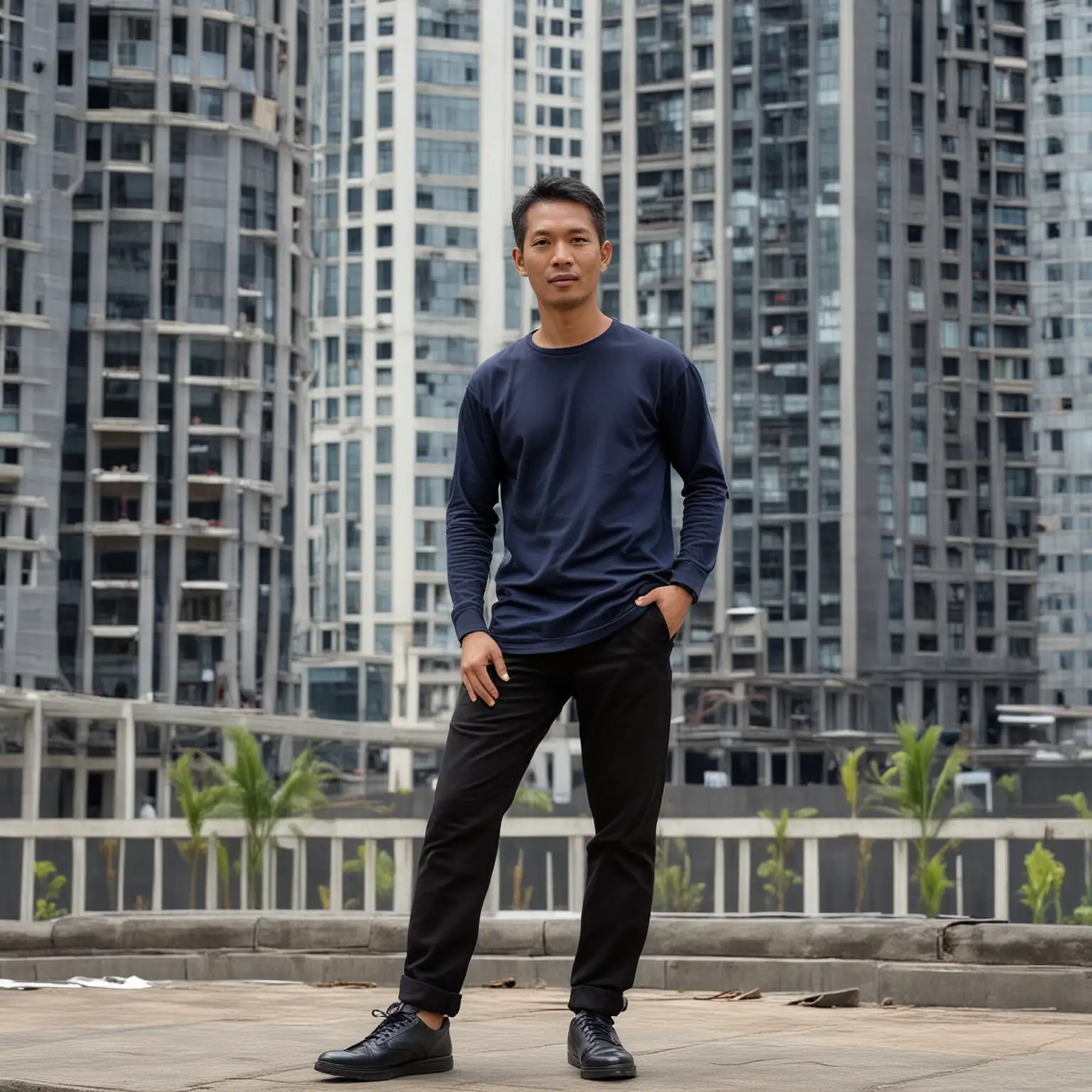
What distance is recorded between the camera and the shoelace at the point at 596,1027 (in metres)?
3.57

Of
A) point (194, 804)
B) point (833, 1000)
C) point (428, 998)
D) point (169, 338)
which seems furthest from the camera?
point (169, 338)

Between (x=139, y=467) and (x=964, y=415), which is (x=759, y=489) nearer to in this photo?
(x=964, y=415)

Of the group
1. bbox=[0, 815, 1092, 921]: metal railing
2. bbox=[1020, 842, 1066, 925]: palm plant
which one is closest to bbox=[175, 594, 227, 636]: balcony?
bbox=[0, 815, 1092, 921]: metal railing

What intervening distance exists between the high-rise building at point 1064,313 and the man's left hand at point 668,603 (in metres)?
73.7

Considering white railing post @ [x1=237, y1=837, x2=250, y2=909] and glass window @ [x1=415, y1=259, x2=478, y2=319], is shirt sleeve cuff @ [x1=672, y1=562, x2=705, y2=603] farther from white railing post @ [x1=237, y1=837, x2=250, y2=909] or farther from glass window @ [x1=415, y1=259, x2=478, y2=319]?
glass window @ [x1=415, y1=259, x2=478, y2=319]

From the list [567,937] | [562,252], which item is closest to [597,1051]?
[562,252]

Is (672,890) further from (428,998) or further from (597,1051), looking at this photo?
(597,1051)

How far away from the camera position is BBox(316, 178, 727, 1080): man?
370 centimetres

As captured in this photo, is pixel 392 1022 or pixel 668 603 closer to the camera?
pixel 392 1022

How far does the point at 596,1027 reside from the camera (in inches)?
143

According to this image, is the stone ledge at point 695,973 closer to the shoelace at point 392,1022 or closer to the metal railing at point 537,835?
the shoelace at point 392,1022

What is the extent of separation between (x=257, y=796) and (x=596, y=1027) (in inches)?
850

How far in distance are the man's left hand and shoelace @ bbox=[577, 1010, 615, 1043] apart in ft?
2.16

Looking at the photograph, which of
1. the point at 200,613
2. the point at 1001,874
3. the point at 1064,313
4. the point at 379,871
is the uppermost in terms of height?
the point at 1064,313
